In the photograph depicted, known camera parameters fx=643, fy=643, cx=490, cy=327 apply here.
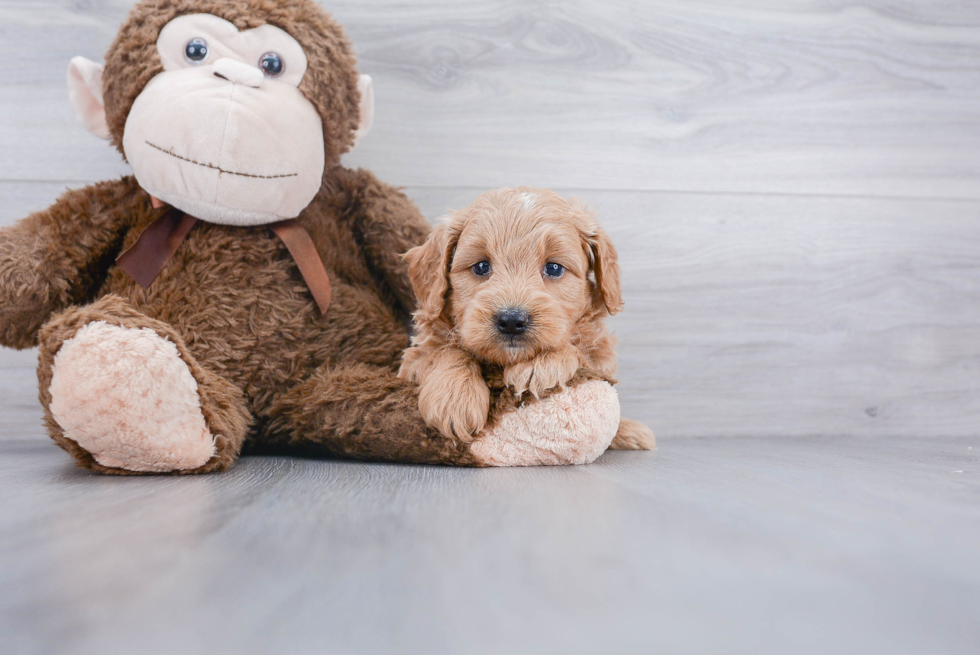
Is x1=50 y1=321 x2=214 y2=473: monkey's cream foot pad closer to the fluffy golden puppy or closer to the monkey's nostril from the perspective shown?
the fluffy golden puppy

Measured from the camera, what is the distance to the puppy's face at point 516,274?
92cm

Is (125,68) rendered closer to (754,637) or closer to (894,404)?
(754,637)

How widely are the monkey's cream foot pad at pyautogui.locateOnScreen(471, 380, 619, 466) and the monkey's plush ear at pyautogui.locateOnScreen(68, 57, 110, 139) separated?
850 millimetres

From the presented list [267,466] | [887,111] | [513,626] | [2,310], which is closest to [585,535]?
[513,626]

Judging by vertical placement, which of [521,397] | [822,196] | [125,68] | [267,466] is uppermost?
[125,68]

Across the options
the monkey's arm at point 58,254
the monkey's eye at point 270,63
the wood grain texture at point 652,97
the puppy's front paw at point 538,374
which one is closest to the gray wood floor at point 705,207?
the wood grain texture at point 652,97

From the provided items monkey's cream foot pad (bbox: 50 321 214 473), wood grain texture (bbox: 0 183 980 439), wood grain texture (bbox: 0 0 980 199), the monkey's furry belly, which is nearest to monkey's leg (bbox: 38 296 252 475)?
monkey's cream foot pad (bbox: 50 321 214 473)

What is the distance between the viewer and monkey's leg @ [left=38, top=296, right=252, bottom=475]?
0.83 metres

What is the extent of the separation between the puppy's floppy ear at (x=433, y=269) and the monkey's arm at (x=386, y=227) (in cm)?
15

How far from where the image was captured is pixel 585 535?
61cm

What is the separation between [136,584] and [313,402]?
0.54m

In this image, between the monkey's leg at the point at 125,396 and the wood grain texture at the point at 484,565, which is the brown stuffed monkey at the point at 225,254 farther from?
the wood grain texture at the point at 484,565

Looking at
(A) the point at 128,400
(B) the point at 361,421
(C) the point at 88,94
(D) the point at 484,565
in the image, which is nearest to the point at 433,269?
(B) the point at 361,421

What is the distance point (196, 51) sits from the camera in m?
1.03
